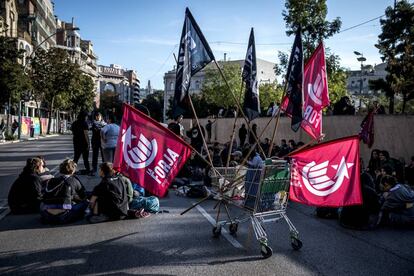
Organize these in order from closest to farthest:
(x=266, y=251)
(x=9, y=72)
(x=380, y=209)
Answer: (x=266, y=251)
(x=380, y=209)
(x=9, y=72)

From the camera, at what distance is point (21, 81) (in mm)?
32656

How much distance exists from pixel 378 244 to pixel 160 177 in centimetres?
363

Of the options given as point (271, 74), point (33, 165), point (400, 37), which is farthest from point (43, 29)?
point (33, 165)

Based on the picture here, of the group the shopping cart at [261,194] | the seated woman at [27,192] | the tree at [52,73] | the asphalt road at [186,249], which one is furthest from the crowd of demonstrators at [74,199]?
the tree at [52,73]

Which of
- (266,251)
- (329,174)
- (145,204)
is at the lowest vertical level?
(145,204)

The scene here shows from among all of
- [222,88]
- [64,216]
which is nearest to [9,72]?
[64,216]

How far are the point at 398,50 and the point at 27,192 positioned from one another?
1841 cm

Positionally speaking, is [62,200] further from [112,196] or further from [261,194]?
[261,194]

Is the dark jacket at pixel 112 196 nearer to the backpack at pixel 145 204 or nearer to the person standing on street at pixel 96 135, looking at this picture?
the backpack at pixel 145 204

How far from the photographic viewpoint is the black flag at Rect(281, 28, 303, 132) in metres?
5.80

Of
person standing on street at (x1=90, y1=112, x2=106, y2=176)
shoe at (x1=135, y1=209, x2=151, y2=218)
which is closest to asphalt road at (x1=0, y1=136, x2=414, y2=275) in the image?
shoe at (x1=135, y1=209, x2=151, y2=218)

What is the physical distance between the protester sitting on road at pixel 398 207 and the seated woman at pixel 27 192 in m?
6.67

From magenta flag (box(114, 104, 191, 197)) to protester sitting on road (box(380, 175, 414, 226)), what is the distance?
451 cm

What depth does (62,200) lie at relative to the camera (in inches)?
289
